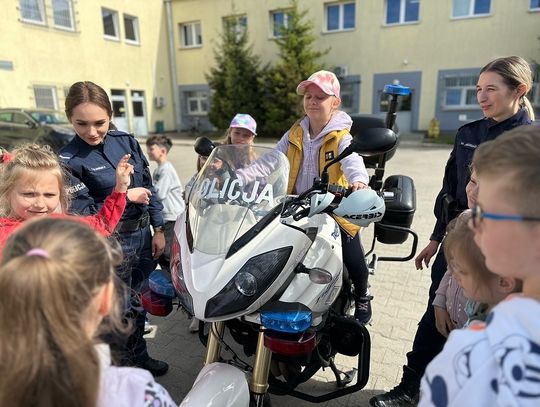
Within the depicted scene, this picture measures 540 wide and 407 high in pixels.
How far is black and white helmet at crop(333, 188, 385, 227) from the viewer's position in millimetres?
1750

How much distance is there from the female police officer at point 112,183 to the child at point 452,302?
6.09ft

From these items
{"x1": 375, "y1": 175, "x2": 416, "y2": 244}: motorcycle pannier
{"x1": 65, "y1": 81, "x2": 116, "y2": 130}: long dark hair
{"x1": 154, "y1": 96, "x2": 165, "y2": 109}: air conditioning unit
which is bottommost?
{"x1": 375, "y1": 175, "x2": 416, "y2": 244}: motorcycle pannier

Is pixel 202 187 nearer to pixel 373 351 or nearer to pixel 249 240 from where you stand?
pixel 249 240

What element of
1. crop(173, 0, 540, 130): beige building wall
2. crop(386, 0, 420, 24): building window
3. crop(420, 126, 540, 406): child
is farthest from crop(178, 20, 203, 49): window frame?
crop(420, 126, 540, 406): child

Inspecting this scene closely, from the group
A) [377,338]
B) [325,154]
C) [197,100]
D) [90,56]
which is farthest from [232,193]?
[197,100]

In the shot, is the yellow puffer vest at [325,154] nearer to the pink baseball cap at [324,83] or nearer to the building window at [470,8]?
the pink baseball cap at [324,83]

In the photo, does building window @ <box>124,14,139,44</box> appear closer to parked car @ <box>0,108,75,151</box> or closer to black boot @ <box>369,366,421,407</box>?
parked car @ <box>0,108,75,151</box>

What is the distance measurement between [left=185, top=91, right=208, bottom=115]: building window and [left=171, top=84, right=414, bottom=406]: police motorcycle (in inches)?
903

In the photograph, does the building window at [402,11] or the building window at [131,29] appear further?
the building window at [131,29]

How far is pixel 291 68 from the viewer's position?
60.3 feet

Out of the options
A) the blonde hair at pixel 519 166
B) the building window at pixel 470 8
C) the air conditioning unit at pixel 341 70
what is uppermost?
the building window at pixel 470 8

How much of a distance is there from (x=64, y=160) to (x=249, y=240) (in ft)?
5.04

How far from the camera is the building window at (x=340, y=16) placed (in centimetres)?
1941

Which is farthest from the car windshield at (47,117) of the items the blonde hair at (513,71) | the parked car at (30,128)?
the blonde hair at (513,71)
